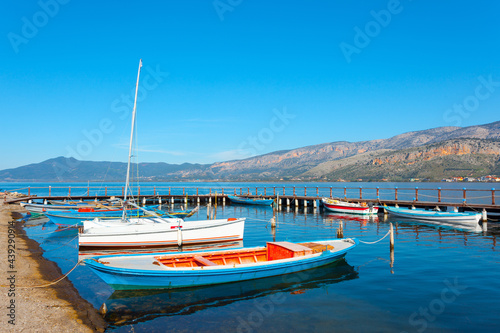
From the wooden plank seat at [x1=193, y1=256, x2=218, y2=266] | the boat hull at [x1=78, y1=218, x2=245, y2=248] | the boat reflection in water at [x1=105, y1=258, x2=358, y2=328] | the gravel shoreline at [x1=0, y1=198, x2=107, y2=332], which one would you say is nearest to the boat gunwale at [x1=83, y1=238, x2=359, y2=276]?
the boat reflection in water at [x1=105, y1=258, x2=358, y2=328]

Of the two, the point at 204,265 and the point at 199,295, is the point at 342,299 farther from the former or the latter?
the point at 204,265

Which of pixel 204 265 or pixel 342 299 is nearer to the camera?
pixel 342 299

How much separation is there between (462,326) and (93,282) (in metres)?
13.8

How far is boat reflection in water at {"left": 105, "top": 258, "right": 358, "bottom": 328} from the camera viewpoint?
10.7 metres

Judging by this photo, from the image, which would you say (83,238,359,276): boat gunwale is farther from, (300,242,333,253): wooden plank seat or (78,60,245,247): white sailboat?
(78,60,245,247): white sailboat

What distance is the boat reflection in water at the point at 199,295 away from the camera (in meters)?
10.7

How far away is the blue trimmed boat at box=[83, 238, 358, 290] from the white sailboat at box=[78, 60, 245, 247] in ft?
22.5

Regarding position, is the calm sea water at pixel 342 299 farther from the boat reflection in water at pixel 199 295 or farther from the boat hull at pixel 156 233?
the boat hull at pixel 156 233

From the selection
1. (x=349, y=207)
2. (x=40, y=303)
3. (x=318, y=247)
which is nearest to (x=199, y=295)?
(x=40, y=303)

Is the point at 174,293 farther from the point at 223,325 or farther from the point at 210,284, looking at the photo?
the point at 223,325

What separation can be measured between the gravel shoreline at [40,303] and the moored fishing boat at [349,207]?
32111 mm

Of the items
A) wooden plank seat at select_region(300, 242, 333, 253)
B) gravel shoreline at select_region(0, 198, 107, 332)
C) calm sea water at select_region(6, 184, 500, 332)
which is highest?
wooden plank seat at select_region(300, 242, 333, 253)

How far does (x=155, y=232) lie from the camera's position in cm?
2056

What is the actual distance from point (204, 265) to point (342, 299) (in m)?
5.63
